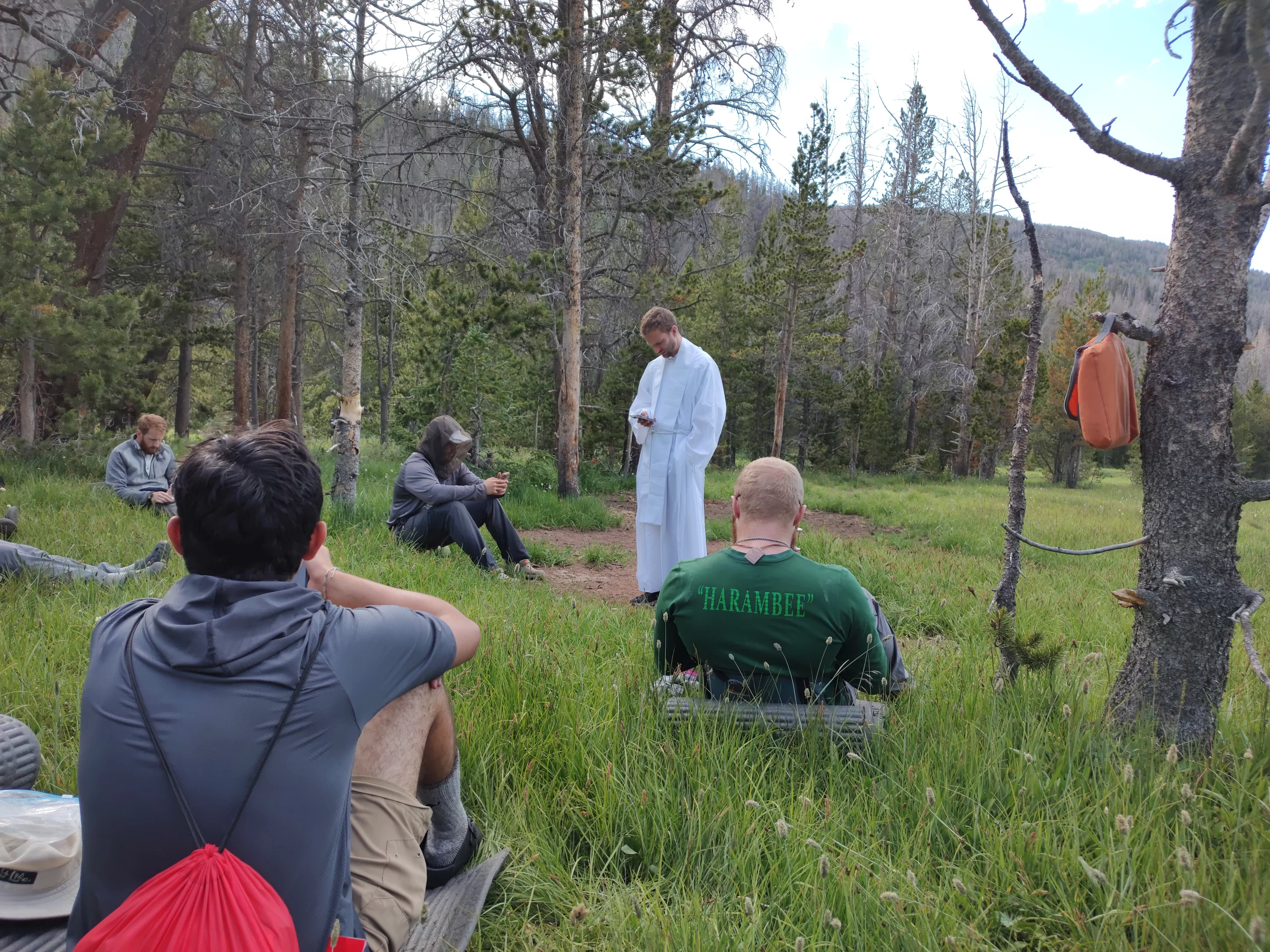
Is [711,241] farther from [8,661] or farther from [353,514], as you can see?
[8,661]

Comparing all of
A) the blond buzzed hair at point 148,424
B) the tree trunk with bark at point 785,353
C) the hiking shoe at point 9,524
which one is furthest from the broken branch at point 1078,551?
the tree trunk with bark at point 785,353

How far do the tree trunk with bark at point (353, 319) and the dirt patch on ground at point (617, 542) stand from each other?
84.4 inches

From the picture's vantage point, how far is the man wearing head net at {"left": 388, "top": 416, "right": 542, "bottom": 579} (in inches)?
240

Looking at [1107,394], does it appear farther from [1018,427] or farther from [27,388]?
[27,388]

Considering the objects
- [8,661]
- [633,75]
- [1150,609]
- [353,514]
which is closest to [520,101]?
[633,75]

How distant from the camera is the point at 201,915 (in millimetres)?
1149

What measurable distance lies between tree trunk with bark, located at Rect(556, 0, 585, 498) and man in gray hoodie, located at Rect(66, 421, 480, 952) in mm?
9278

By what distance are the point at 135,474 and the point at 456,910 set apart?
6913 mm

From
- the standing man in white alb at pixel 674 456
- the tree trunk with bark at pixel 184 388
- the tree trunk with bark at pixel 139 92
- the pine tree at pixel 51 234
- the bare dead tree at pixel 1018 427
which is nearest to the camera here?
the bare dead tree at pixel 1018 427

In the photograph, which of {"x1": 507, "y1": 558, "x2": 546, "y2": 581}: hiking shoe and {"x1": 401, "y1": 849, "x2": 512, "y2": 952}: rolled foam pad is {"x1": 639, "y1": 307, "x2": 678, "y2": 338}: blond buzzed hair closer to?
{"x1": 507, "y1": 558, "x2": 546, "y2": 581}: hiking shoe

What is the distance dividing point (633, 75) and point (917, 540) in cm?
759

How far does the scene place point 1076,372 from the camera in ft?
8.11

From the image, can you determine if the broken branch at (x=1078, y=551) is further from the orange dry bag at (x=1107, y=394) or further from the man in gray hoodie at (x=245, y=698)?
the man in gray hoodie at (x=245, y=698)

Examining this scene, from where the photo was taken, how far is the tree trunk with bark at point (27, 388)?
9266mm
